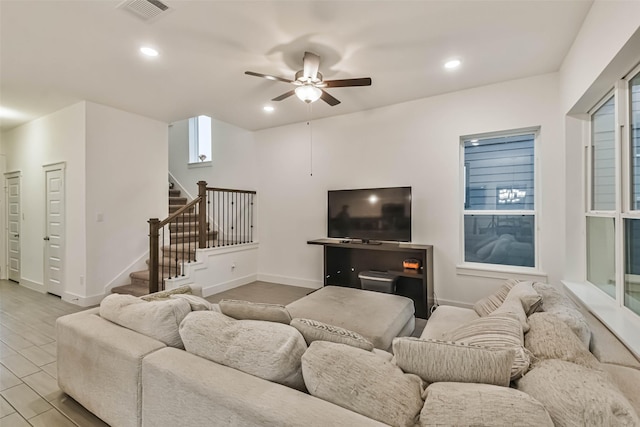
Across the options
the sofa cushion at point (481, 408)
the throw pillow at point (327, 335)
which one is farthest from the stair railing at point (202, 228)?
the sofa cushion at point (481, 408)

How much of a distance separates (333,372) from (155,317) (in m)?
1.11

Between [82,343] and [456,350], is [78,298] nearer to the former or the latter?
[82,343]

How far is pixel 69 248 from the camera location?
4352 mm

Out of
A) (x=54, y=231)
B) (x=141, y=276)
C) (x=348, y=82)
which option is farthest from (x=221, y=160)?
(x=348, y=82)

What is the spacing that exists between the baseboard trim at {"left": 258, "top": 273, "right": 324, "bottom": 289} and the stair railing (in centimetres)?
78

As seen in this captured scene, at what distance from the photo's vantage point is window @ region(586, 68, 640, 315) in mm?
1973

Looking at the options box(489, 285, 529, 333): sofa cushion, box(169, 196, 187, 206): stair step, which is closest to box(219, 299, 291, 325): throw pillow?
box(489, 285, 529, 333): sofa cushion

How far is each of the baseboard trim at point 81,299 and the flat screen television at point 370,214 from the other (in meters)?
3.53

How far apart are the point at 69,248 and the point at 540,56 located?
658cm

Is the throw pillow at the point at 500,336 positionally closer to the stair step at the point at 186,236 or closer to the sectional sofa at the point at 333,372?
the sectional sofa at the point at 333,372

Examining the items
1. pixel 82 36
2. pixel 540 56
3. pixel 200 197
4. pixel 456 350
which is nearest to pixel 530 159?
pixel 540 56

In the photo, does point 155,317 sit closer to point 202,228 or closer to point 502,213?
point 202,228

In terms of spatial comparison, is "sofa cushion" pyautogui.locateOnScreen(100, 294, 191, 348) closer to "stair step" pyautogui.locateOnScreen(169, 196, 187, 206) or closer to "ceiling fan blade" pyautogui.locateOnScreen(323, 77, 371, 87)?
"ceiling fan blade" pyautogui.locateOnScreen(323, 77, 371, 87)

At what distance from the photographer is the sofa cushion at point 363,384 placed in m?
0.99
